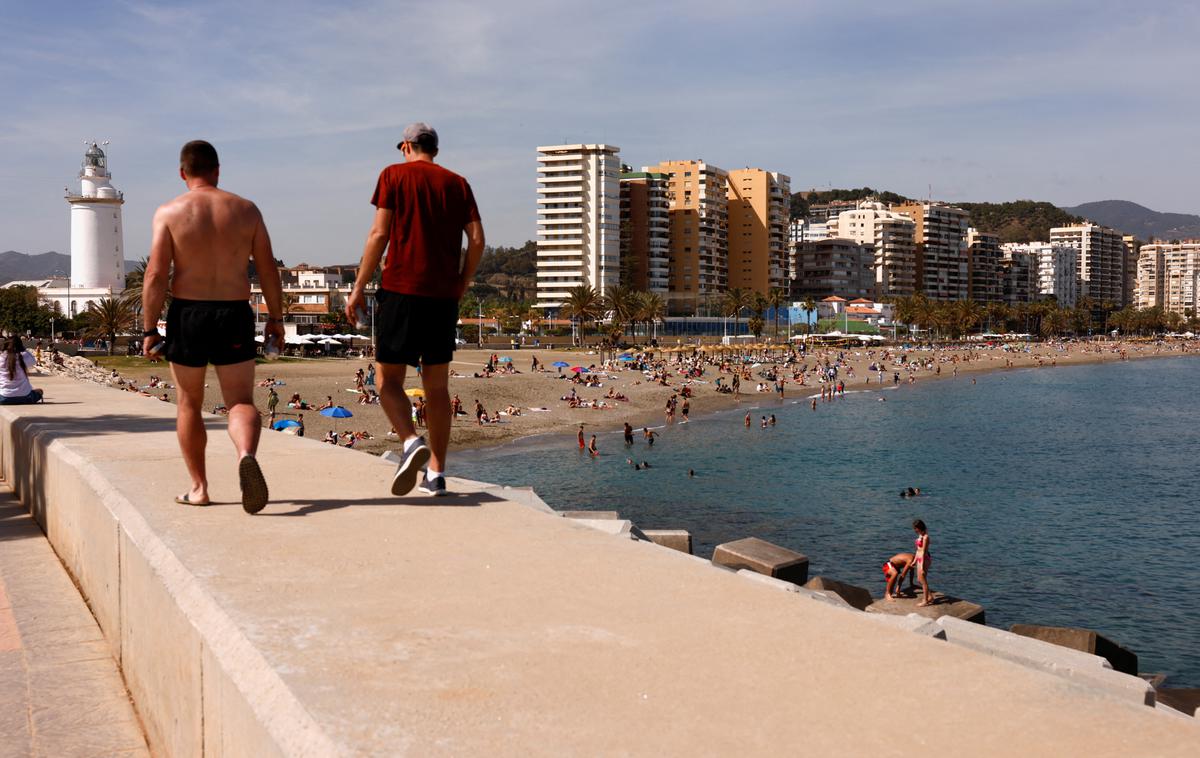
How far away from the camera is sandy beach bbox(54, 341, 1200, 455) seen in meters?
44.8

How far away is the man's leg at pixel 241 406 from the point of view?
492 centimetres

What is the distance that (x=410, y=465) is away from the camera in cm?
516

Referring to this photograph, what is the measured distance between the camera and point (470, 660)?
2.59 meters

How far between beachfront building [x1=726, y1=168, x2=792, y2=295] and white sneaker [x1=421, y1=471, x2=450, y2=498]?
168 metres

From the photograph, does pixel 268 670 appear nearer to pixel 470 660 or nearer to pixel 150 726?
pixel 470 660

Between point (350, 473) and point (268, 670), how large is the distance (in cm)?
386

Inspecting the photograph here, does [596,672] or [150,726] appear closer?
[596,672]

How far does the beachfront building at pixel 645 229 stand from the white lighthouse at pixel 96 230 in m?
72.8

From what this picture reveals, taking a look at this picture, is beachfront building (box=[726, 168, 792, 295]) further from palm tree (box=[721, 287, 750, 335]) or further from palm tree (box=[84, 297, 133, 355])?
palm tree (box=[84, 297, 133, 355])

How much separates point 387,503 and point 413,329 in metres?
0.90

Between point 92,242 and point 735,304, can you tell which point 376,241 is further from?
point 735,304

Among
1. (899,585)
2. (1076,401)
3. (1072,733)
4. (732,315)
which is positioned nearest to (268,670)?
(1072,733)

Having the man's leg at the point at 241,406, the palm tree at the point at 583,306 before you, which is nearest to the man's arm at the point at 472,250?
the man's leg at the point at 241,406

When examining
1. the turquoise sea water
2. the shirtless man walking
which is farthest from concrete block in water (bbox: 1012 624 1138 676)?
the shirtless man walking
